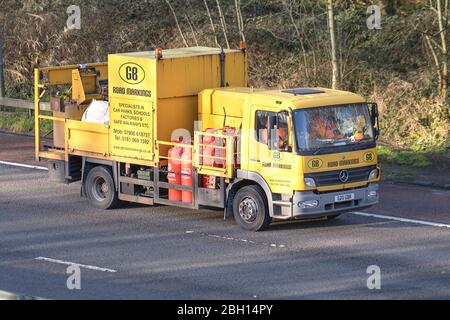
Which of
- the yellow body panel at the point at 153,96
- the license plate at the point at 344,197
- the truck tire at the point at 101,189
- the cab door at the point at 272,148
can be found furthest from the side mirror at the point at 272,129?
the truck tire at the point at 101,189

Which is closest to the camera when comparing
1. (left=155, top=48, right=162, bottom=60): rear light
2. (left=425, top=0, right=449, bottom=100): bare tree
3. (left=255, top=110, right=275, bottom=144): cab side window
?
(left=255, top=110, right=275, bottom=144): cab side window

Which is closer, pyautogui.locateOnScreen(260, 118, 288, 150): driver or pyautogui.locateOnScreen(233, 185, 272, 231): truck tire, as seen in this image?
pyautogui.locateOnScreen(260, 118, 288, 150): driver

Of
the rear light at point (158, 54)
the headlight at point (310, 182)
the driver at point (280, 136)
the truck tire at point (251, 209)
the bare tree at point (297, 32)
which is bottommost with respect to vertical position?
the truck tire at point (251, 209)

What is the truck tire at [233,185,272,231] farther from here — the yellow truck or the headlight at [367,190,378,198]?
the headlight at [367,190,378,198]

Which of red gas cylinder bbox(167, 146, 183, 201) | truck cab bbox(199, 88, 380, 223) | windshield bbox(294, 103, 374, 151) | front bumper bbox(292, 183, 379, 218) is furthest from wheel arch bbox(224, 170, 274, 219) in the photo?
red gas cylinder bbox(167, 146, 183, 201)

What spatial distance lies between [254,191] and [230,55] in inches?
116

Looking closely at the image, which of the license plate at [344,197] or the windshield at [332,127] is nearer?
the windshield at [332,127]

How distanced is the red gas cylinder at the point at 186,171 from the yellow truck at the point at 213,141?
23 millimetres

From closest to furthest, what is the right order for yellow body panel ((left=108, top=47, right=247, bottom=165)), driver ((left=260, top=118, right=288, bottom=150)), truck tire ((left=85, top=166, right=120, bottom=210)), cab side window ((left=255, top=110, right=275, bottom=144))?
driver ((left=260, top=118, right=288, bottom=150)) < cab side window ((left=255, top=110, right=275, bottom=144)) < yellow body panel ((left=108, top=47, right=247, bottom=165)) < truck tire ((left=85, top=166, right=120, bottom=210))

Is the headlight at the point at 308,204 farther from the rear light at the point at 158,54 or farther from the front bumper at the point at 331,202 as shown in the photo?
Answer: the rear light at the point at 158,54

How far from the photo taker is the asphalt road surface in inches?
592

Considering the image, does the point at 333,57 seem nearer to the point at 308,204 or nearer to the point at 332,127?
the point at 332,127

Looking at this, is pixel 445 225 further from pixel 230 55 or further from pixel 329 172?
pixel 230 55

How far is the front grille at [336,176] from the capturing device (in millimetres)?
17953
